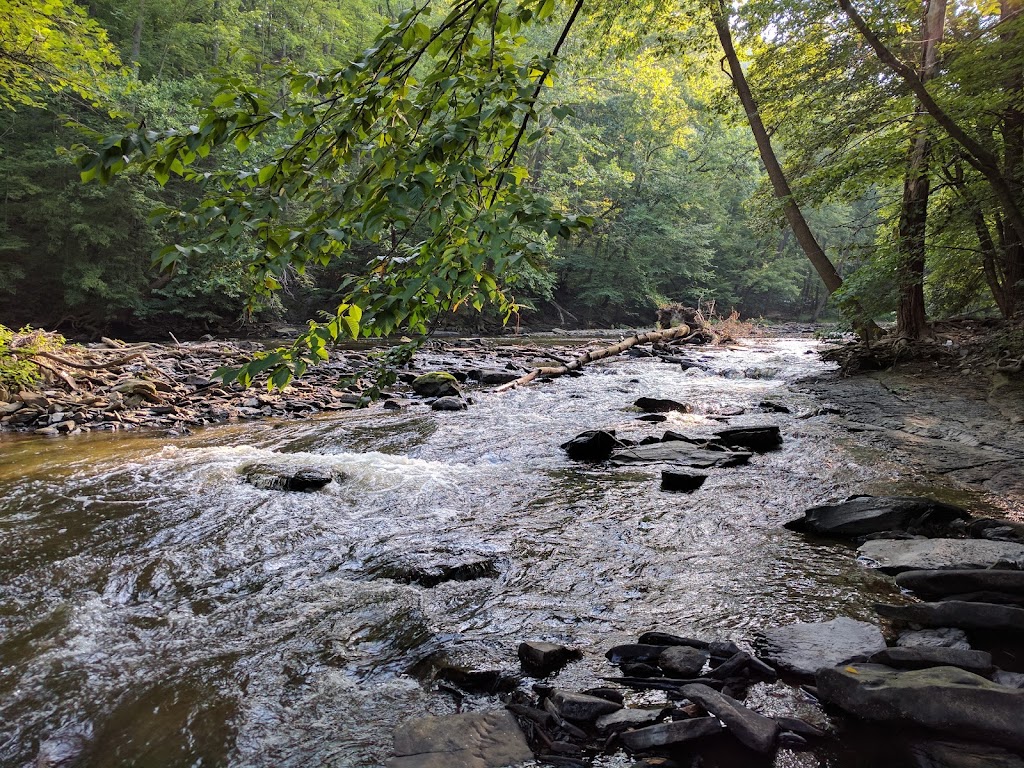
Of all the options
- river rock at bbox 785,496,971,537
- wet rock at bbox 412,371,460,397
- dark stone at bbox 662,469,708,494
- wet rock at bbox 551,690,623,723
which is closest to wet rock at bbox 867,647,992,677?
wet rock at bbox 551,690,623,723

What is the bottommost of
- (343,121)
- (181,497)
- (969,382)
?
(181,497)

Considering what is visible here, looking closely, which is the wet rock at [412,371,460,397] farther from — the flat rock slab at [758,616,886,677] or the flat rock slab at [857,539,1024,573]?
the flat rock slab at [758,616,886,677]

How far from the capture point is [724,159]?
1378 inches

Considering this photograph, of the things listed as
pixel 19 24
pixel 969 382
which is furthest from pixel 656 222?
pixel 19 24

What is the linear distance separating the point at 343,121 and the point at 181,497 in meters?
4.97

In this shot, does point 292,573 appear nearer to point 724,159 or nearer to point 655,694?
point 655,694

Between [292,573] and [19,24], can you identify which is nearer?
[292,573]

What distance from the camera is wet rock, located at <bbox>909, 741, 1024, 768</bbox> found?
5.68ft

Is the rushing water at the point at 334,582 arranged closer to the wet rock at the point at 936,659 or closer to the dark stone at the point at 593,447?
the dark stone at the point at 593,447

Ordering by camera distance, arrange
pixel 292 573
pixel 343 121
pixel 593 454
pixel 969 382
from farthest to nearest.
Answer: pixel 969 382 → pixel 593 454 → pixel 292 573 → pixel 343 121

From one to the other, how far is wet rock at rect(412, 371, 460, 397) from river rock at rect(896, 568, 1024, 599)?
9.20 m

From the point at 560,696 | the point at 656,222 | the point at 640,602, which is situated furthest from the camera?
the point at 656,222

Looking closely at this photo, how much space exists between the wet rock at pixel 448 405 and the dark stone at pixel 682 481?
5380 millimetres

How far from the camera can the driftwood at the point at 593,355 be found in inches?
516
